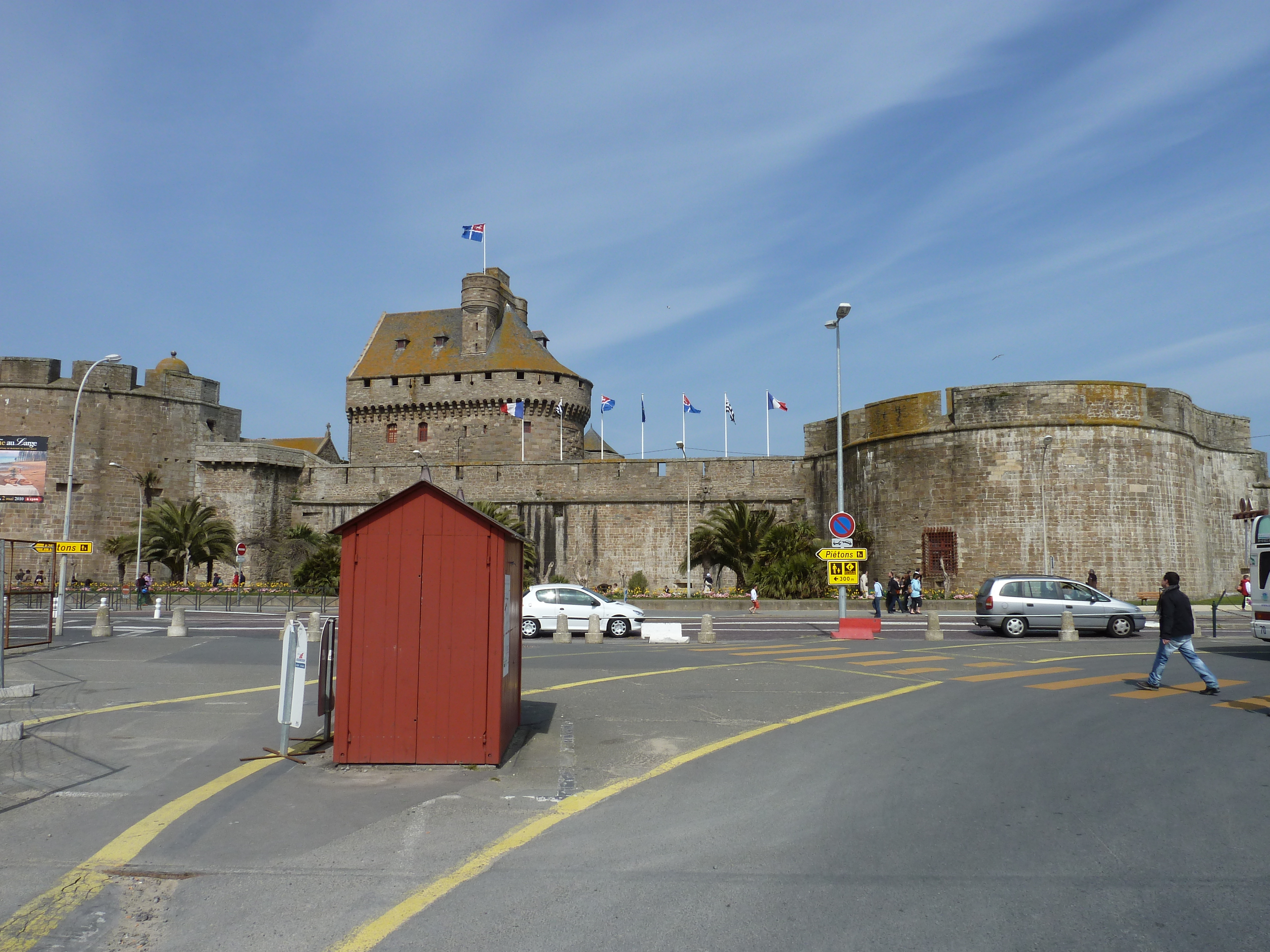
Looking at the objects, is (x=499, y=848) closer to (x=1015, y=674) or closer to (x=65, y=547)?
(x=1015, y=674)

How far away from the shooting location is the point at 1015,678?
12.8 meters

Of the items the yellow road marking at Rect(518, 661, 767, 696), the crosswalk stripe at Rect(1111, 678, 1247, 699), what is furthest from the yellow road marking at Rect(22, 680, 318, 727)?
the crosswalk stripe at Rect(1111, 678, 1247, 699)

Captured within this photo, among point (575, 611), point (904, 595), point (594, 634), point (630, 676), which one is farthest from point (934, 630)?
point (904, 595)

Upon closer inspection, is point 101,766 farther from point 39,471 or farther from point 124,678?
point 39,471

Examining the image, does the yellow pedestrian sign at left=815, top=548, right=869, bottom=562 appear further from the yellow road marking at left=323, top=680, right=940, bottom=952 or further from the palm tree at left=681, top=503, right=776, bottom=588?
the palm tree at left=681, top=503, right=776, bottom=588

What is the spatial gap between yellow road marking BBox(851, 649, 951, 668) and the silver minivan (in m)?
5.65

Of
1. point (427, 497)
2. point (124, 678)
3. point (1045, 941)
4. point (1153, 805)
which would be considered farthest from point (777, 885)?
point (124, 678)

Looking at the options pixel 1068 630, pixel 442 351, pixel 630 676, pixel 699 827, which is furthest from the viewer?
pixel 442 351

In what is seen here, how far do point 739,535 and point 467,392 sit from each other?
2680 cm

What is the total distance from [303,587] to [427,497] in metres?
32.8

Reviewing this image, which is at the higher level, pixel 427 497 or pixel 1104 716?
pixel 427 497

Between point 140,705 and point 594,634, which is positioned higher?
point 594,634

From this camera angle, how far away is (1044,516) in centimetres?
3112

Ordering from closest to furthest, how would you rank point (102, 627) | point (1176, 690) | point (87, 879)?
point (87, 879) < point (1176, 690) < point (102, 627)
